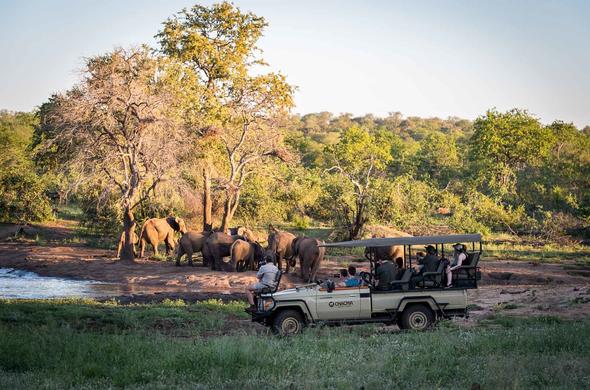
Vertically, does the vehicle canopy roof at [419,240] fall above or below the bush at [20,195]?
below

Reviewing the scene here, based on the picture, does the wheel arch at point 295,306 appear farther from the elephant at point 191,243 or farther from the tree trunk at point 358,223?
the tree trunk at point 358,223

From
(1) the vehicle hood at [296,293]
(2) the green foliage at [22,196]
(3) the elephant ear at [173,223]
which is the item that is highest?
(2) the green foliage at [22,196]

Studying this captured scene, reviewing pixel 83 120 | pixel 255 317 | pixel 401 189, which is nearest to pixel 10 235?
Answer: pixel 83 120

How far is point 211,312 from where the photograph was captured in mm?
18094

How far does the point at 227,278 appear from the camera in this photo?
2534 centimetres

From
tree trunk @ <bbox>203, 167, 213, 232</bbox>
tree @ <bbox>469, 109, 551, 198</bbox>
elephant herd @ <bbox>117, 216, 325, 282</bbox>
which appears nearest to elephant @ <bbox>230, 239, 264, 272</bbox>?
elephant herd @ <bbox>117, 216, 325, 282</bbox>

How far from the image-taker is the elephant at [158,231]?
32500 mm

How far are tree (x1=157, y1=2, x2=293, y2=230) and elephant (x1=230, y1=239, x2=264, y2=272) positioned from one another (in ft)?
21.2

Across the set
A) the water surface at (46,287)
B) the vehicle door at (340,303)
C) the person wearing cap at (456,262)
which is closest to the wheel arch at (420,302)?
the person wearing cap at (456,262)

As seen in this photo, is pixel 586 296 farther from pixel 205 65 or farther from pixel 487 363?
pixel 205 65

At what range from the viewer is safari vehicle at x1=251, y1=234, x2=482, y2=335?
1457 cm

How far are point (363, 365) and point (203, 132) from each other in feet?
80.9

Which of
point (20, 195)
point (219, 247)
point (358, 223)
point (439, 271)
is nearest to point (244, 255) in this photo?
point (219, 247)

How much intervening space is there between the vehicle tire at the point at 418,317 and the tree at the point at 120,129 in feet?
57.0
